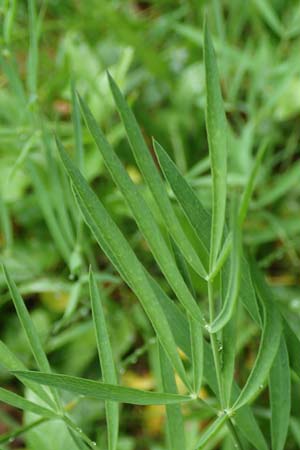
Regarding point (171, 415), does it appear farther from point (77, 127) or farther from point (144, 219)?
point (77, 127)

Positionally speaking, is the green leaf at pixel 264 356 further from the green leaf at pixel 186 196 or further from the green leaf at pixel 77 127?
the green leaf at pixel 77 127

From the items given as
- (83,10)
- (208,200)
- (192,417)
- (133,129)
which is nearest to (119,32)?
(83,10)

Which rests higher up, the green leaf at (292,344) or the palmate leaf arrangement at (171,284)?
the palmate leaf arrangement at (171,284)

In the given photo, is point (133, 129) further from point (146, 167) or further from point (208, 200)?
point (208, 200)

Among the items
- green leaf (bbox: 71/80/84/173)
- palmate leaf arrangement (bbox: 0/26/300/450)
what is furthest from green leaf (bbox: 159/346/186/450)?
green leaf (bbox: 71/80/84/173)

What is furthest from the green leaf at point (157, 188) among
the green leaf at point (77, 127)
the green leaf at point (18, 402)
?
the green leaf at point (77, 127)
